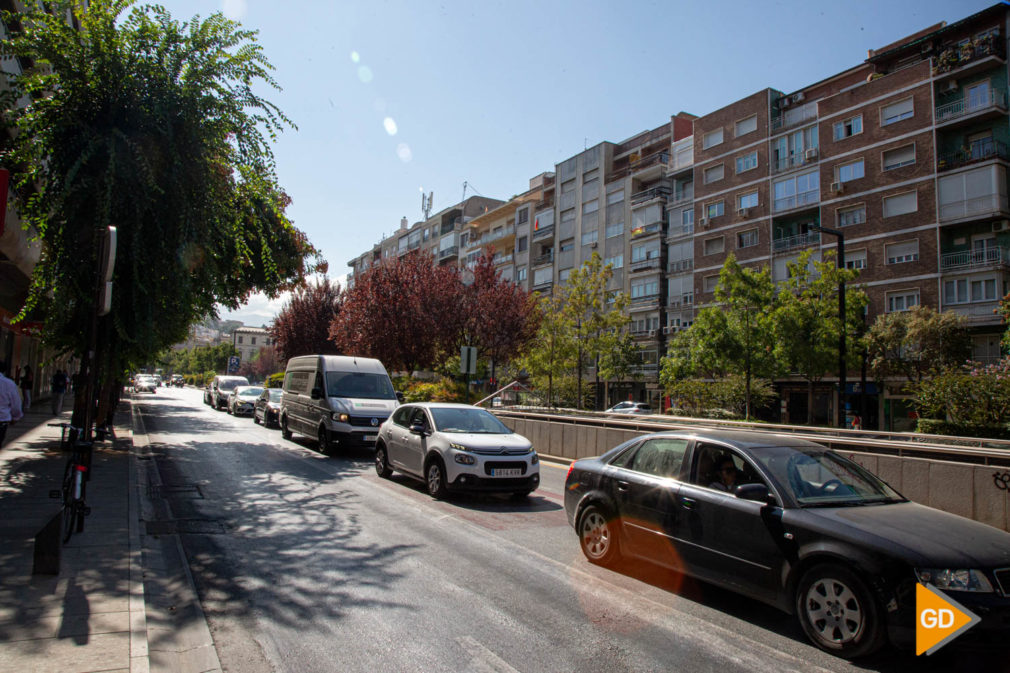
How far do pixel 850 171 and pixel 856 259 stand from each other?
536cm

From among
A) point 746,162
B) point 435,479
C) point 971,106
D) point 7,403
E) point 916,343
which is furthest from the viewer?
point 746,162

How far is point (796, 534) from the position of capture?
446cm

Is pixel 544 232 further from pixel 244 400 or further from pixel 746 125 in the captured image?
pixel 244 400

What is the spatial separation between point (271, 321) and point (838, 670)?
43570mm

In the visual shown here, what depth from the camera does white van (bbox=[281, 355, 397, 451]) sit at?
14516 mm

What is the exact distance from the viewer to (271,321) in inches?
1709

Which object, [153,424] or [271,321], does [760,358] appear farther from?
[271,321]

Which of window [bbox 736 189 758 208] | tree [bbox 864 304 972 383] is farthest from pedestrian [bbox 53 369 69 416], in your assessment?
window [bbox 736 189 758 208]

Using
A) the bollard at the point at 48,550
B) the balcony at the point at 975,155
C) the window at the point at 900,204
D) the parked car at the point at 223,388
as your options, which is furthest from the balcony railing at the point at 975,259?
the bollard at the point at 48,550

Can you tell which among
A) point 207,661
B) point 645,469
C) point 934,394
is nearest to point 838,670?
point 645,469

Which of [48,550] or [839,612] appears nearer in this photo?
[839,612]

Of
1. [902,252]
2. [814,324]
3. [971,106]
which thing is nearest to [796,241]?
[902,252]

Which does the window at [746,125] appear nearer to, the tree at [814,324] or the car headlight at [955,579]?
the tree at [814,324]

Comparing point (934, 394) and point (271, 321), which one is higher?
point (271, 321)
